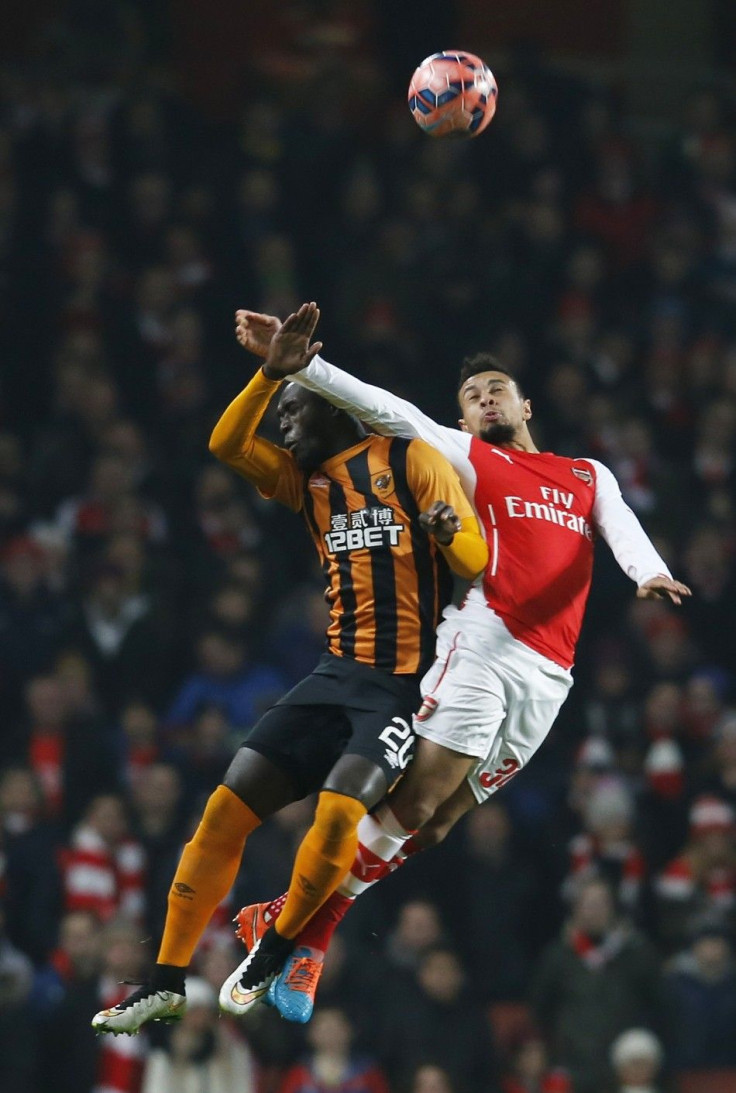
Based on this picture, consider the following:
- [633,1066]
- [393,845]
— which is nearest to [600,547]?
[633,1066]

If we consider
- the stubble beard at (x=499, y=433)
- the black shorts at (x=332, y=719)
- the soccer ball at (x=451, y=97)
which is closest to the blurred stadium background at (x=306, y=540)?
the black shorts at (x=332, y=719)

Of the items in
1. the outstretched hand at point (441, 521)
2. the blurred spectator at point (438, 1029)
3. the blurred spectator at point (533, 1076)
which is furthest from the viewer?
the blurred spectator at point (533, 1076)

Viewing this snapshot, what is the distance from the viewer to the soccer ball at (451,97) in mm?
6738

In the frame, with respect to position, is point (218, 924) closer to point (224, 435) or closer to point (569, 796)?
point (569, 796)

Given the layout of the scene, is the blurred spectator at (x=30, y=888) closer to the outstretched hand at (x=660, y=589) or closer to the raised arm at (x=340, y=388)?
the raised arm at (x=340, y=388)

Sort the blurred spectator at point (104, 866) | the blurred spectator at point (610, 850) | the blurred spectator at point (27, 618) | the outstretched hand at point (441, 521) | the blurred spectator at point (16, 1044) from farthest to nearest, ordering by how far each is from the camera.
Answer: the blurred spectator at point (27, 618) < the blurred spectator at point (610, 850) < the blurred spectator at point (104, 866) < the blurred spectator at point (16, 1044) < the outstretched hand at point (441, 521)

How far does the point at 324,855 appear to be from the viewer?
616 cm

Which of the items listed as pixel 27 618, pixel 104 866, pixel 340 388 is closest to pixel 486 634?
pixel 340 388

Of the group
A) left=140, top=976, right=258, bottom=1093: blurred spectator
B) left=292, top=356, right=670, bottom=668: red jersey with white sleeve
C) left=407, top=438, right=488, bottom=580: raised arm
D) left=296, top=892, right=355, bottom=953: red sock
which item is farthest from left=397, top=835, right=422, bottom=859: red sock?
left=140, top=976, right=258, bottom=1093: blurred spectator

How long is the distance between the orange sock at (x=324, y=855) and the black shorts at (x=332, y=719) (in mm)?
220

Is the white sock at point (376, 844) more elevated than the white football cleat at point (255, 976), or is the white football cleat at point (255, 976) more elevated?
the white sock at point (376, 844)

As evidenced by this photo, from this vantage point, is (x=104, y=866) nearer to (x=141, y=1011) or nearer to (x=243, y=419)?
(x=141, y=1011)

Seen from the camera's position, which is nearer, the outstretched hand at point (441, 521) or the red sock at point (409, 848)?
the outstretched hand at point (441, 521)

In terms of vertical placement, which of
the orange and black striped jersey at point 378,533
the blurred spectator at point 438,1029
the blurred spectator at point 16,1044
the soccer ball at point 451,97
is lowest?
the blurred spectator at point 16,1044
